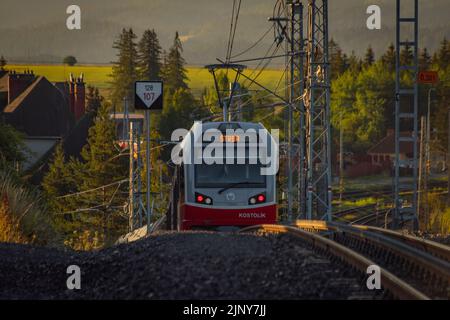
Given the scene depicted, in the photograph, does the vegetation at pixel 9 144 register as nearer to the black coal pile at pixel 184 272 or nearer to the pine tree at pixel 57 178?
the black coal pile at pixel 184 272

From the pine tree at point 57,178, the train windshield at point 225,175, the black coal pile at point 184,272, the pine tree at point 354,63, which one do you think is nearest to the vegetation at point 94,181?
the pine tree at point 57,178

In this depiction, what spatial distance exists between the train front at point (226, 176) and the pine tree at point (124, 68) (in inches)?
4914

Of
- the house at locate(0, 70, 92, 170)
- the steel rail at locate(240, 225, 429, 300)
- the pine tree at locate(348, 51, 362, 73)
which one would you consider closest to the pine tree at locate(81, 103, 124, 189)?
the house at locate(0, 70, 92, 170)

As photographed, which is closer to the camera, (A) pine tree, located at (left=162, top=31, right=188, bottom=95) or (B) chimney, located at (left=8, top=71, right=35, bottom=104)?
(B) chimney, located at (left=8, top=71, right=35, bottom=104)

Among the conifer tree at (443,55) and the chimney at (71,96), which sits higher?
the conifer tree at (443,55)

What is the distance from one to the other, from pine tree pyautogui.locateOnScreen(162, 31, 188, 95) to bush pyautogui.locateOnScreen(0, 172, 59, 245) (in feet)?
397

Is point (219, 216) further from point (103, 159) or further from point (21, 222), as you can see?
point (103, 159)

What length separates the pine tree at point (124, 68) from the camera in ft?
479

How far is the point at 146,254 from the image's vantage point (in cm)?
1282

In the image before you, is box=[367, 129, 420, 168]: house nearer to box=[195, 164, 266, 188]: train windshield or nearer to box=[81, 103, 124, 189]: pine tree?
box=[81, 103, 124, 189]: pine tree

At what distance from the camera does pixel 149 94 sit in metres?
20.3

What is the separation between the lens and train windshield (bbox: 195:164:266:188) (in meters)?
20.2
